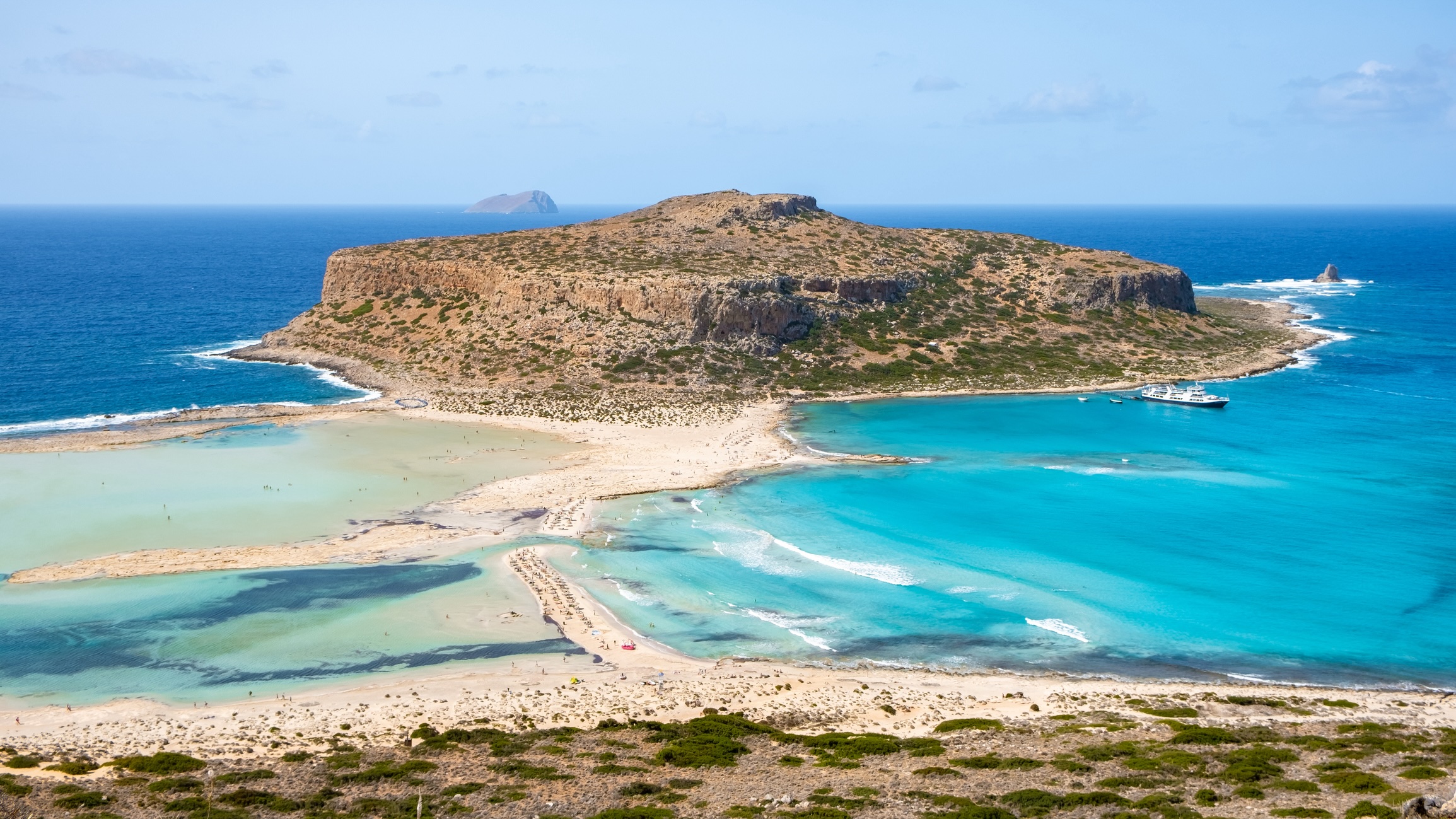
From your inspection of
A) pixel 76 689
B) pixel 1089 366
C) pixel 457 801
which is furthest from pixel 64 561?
pixel 1089 366

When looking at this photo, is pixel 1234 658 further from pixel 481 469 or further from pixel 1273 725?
pixel 481 469

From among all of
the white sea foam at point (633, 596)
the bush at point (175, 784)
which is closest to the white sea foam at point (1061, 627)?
the white sea foam at point (633, 596)

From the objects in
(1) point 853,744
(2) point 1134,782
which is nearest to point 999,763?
(2) point 1134,782

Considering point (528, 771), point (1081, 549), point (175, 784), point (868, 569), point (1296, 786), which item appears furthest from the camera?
point (1081, 549)

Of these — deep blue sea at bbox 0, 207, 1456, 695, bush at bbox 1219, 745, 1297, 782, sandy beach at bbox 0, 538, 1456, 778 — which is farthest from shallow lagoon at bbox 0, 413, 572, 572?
bush at bbox 1219, 745, 1297, 782

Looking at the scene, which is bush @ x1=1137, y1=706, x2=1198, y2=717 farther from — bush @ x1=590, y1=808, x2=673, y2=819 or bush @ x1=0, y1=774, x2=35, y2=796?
bush @ x1=0, y1=774, x2=35, y2=796

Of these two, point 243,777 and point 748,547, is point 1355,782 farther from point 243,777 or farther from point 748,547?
point 243,777
